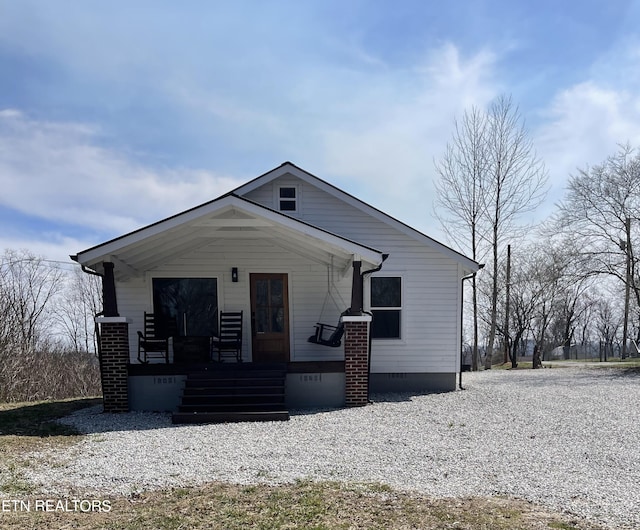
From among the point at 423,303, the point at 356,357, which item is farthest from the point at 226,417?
the point at 423,303

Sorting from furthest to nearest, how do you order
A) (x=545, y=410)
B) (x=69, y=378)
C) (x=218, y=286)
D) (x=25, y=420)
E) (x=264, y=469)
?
1. (x=69, y=378)
2. (x=218, y=286)
3. (x=545, y=410)
4. (x=25, y=420)
5. (x=264, y=469)

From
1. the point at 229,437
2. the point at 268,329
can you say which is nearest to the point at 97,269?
the point at 268,329

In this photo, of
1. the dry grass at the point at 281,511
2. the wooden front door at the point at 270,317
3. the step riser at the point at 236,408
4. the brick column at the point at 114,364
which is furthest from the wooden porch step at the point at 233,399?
the dry grass at the point at 281,511

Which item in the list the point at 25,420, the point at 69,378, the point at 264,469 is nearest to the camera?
the point at 264,469

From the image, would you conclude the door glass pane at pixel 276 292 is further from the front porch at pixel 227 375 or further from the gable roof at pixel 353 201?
the gable roof at pixel 353 201

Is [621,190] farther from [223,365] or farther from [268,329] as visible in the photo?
[223,365]

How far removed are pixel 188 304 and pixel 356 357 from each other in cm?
422

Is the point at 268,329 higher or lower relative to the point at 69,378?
higher

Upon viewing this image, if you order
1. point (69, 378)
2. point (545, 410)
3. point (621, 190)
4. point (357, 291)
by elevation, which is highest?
point (621, 190)

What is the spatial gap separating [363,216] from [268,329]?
11.2 feet

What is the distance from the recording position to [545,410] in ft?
26.4

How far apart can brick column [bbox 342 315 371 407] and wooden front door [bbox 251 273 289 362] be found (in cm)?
234

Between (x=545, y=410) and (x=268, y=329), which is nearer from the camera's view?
(x=545, y=410)

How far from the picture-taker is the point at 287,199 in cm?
1070
